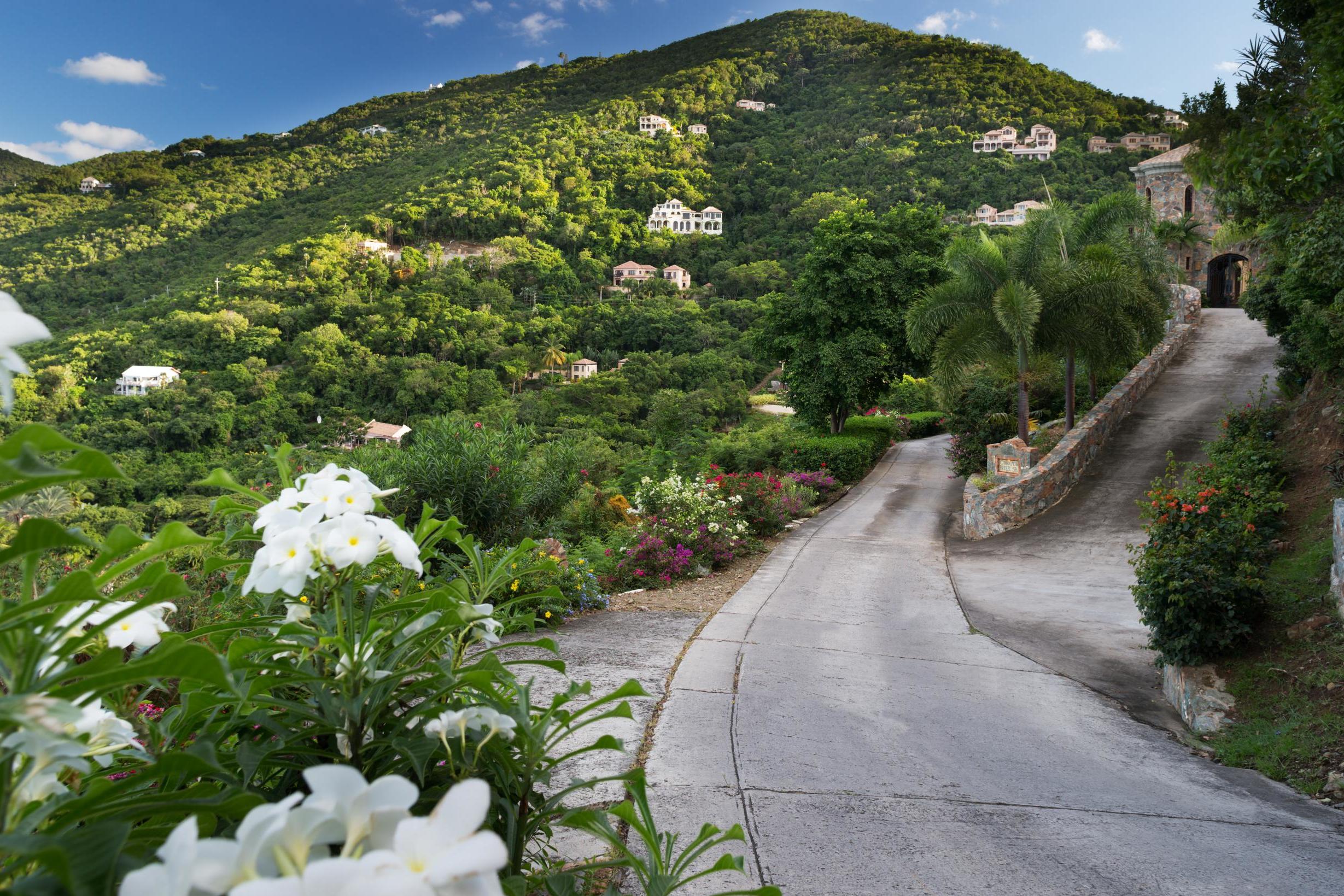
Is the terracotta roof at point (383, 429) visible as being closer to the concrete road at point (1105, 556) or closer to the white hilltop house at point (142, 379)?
the white hilltop house at point (142, 379)

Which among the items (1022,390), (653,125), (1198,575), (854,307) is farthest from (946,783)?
(653,125)

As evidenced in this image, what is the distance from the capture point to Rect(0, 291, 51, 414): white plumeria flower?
628 millimetres

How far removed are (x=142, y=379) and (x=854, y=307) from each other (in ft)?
114

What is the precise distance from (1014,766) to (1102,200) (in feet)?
40.5

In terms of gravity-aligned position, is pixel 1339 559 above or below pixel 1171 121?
below

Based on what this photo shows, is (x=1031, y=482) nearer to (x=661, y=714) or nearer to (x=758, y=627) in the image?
(x=758, y=627)

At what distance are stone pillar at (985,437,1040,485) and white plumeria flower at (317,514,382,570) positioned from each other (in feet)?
37.2

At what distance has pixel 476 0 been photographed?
74.8 m

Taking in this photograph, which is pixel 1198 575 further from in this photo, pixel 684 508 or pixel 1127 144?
pixel 1127 144

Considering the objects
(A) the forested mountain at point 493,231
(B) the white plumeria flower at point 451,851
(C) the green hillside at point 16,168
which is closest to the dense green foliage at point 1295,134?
(B) the white plumeria flower at point 451,851

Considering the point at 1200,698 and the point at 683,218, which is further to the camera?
the point at 683,218

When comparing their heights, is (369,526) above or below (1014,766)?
above

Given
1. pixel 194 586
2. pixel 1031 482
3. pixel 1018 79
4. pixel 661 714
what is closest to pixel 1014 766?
pixel 661 714

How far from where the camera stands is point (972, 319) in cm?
1198
